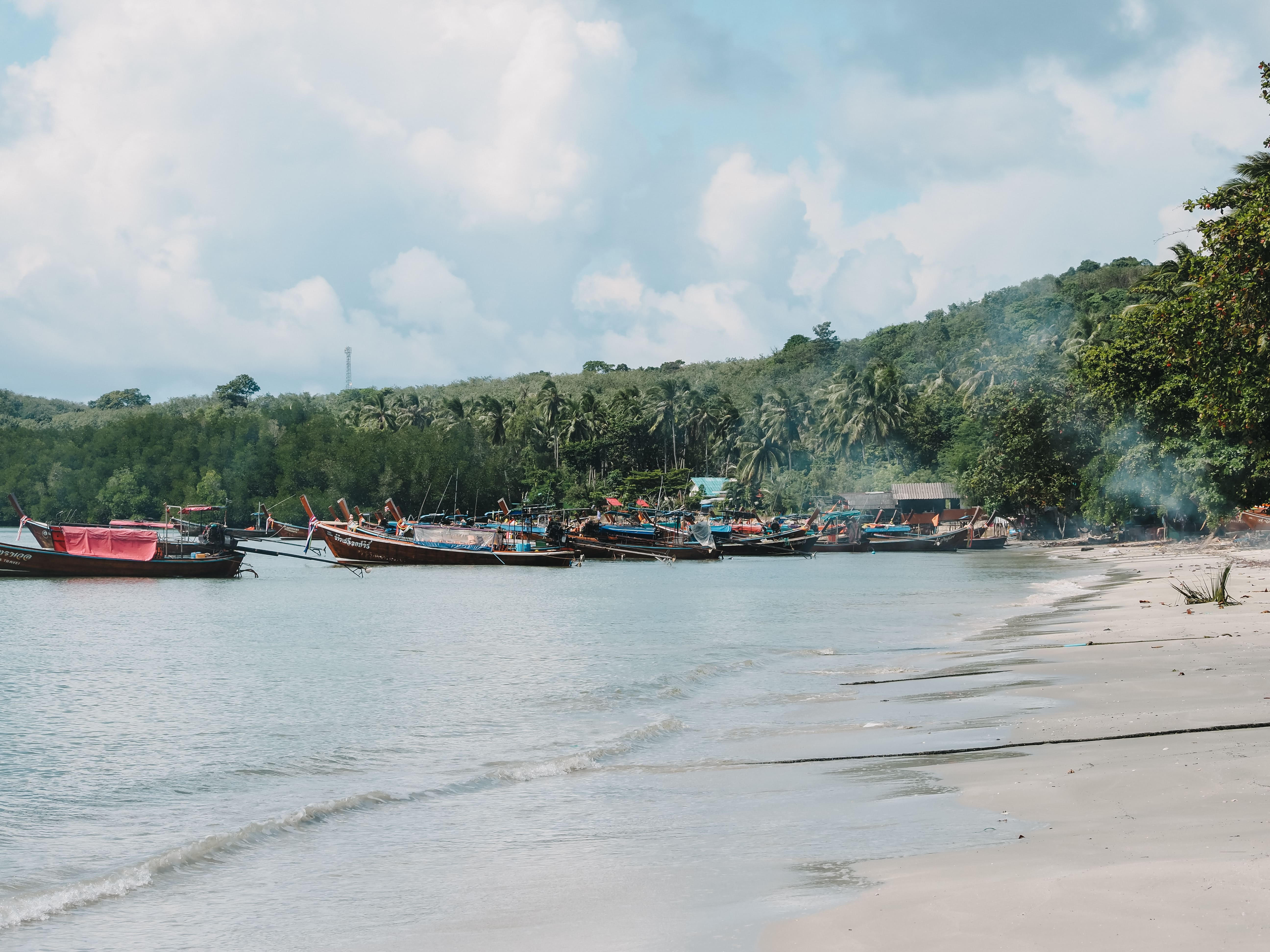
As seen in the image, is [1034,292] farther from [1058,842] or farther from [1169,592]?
[1058,842]

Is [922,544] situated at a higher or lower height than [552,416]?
lower

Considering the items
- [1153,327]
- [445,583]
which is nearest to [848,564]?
[445,583]

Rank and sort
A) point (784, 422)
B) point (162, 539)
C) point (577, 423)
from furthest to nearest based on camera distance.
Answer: point (577, 423) < point (784, 422) < point (162, 539)

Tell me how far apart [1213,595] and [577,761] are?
16536 millimetres

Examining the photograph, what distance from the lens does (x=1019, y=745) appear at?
1148cm

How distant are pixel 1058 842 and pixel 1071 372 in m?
67.6

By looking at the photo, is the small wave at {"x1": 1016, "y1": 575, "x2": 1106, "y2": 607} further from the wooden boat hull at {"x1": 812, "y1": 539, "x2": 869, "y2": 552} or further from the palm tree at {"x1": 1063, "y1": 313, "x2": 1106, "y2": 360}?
the wooden boat hull at {"x1": 812, "y1": 539, "x2": 869, "y2": 552}

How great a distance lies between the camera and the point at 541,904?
7.73 metres

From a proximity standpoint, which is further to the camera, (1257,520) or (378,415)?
(378,415)

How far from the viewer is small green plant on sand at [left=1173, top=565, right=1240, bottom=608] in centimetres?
2277

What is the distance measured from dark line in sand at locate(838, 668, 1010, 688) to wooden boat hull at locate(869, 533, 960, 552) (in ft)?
266

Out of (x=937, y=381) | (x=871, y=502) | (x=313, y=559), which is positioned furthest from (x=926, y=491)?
(x=313, y=559)

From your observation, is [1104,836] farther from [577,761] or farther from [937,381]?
[937,381]

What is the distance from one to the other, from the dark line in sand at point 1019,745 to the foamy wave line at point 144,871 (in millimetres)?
4588
